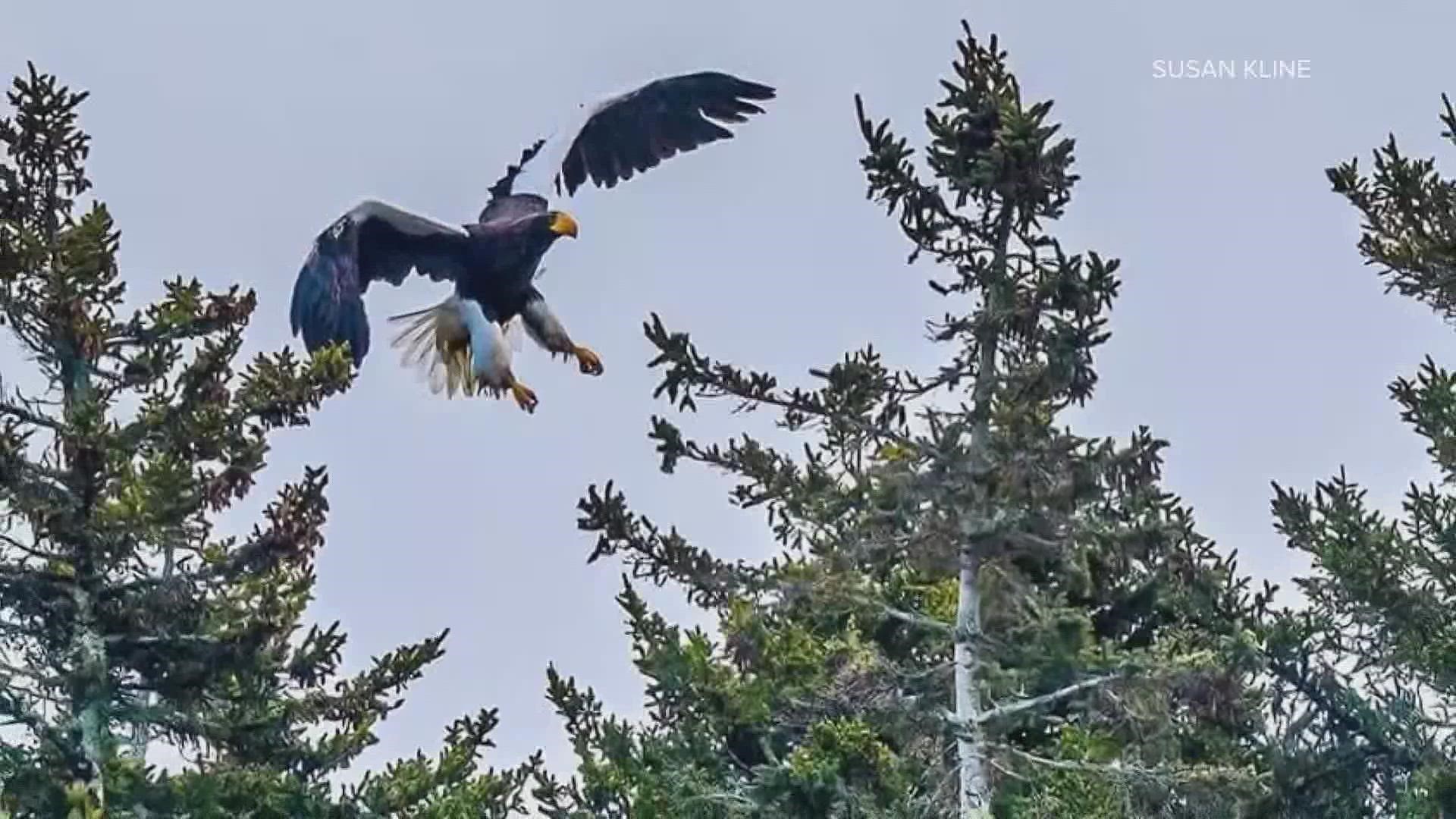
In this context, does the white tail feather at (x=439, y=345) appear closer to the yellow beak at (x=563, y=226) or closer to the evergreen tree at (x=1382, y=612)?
the yellow beak at (x=563, y=226)

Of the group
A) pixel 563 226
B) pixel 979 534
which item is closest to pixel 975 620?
pixel 979 534

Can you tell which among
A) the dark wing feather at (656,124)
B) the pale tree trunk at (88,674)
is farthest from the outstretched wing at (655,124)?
the pale tree trunk at (88,674)

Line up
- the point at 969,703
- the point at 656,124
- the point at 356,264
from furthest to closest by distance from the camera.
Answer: the point at 656,124, the point at 356,264, the point at 969,703

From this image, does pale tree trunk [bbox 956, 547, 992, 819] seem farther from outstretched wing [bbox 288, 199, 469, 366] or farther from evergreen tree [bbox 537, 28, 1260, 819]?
outstretched wing [bbox 288, 199, 469, 366]

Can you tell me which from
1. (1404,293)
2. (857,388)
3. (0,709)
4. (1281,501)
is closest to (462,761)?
(0,709)

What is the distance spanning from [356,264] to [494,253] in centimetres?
144

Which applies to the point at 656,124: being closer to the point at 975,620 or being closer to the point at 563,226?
the point at 563,226

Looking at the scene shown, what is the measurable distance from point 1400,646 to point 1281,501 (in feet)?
4.27

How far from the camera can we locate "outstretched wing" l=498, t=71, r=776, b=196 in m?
15.8

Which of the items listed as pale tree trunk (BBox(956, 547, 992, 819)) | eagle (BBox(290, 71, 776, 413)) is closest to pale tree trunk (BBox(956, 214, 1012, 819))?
pale tree trunk (BBox(956, 547, 992, 819))

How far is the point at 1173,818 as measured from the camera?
13.4 meters

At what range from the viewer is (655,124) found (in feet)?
52.4

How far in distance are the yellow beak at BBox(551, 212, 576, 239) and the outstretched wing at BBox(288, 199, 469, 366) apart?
0.58 meters

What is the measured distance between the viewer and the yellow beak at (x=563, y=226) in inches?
565
